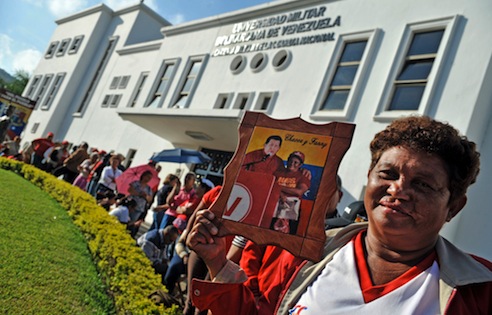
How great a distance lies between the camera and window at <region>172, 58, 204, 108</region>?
15875 mm

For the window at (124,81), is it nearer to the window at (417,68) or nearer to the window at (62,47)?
the window at (62,47)

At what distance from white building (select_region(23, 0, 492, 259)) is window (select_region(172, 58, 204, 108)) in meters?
0.06

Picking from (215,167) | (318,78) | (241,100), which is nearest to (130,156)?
(215,167)

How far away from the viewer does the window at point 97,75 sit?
24.3m

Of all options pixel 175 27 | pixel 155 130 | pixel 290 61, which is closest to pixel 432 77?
pixel 290 61

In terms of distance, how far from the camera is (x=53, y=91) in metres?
26.8

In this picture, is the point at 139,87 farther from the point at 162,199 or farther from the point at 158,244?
the point at 158,244

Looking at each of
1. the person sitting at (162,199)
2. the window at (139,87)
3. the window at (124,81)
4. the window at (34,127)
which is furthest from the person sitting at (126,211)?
the window at (34,127)

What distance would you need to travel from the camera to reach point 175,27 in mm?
18406

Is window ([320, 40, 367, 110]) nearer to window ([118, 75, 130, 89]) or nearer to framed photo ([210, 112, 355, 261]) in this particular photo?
framed photo ([210, 112, 355, 261])

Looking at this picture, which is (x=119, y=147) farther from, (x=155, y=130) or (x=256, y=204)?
(x=256, y=204)

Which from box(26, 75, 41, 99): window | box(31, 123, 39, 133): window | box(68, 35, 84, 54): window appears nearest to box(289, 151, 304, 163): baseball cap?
box(31, 123, 39, 133): window

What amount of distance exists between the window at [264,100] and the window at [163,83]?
570 cm

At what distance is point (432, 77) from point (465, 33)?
1.23 metres
